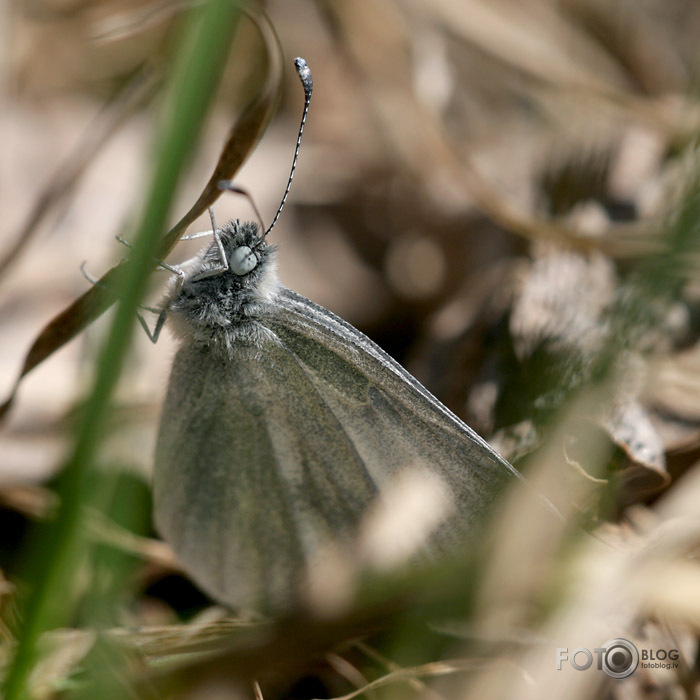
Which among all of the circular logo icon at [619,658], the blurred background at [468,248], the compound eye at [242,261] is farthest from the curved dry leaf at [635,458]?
the compound eye at [242,261]

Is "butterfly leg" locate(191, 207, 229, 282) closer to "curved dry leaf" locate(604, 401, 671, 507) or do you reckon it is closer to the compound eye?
the compound eye

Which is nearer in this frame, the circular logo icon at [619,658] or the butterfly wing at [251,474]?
the circular logo icon at [619,658]

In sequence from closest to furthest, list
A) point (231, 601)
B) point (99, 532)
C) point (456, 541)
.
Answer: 1. point (99, 532)
2. point (456, 541)
3. point (231, 601)

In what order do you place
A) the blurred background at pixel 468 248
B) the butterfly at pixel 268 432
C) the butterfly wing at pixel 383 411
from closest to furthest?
the blurred background at pixel 468 248 → the butterfly wing at pixel 383 411 → the butterfly at pixel 268 432

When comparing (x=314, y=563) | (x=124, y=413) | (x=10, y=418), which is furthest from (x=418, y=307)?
(x=124, y=413)

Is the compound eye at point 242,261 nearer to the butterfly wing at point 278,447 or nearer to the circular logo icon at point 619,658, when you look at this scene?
the butterfly wing at point 278,447

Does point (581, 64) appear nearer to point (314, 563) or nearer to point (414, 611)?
point (314, 563)

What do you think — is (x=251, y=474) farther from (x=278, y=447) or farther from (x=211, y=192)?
Answer: (x=211, y=192)

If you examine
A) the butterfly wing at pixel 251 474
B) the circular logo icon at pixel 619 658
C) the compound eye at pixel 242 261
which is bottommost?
the circular logo icon at pixel 619 658

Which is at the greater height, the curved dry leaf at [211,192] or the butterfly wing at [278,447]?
the curved dry leaf at [211,192]
